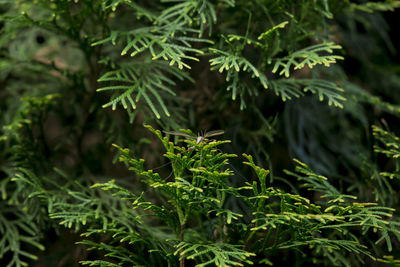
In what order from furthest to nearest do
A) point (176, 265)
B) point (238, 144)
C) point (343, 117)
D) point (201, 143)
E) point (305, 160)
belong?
point (343, 117)
point (305, 160)
point (238, 144)
point (176, 265)
point (201, 143)

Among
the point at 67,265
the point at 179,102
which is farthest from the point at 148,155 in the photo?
the point at 67,265

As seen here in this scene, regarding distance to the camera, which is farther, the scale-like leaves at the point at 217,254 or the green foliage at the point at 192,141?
the green foliage at the point at 192,141

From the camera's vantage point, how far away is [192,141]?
3.21ft

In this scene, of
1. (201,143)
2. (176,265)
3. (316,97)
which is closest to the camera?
(201,143)

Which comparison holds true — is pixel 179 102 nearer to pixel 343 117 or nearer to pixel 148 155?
pixel 148 155

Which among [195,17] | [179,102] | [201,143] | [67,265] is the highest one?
[195,17]

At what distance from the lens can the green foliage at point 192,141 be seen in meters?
1.07

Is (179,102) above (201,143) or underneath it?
underneath

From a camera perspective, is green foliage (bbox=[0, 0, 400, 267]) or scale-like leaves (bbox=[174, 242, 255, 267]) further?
green foliage (bbox=[0, 0, 400, 267])

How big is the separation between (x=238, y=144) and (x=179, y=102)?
0.88 ft

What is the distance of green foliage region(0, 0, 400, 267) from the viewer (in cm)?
107

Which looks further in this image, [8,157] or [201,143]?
[8,157]

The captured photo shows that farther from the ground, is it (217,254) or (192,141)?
(192,141)

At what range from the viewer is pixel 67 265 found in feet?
4.73
